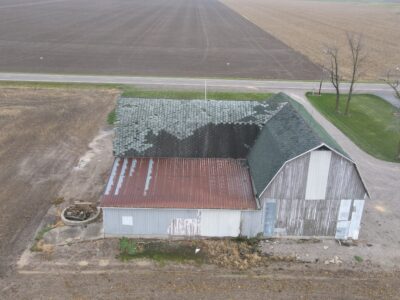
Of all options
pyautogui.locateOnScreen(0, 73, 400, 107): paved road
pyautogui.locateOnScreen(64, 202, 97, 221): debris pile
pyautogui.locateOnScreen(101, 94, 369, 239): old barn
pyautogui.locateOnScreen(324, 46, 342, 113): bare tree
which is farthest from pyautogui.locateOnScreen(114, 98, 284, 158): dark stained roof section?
pyautogui.locateOnScreen(0, 73, 400, 107): paved road

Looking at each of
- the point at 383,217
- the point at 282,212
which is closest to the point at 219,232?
the point at 282,212

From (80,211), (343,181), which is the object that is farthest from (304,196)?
(80,211)

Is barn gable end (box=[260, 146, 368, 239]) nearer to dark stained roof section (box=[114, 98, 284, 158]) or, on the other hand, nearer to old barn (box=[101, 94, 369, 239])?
old barn (box=[101, 94, 369, 239])

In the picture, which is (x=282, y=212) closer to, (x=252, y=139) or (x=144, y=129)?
(x=252, y=139)

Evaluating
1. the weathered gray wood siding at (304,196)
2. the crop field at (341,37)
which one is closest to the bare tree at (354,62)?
the crop field at (341,37)

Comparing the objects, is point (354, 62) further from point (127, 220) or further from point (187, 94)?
point (127, 220)
